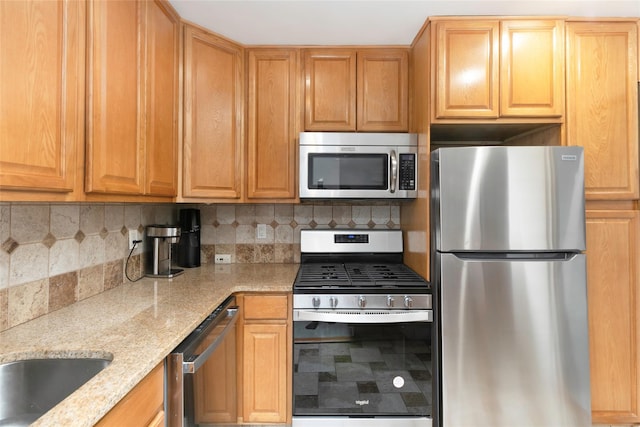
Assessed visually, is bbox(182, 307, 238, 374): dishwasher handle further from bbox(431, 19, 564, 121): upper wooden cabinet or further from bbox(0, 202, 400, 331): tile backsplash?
bbox(431, 19, 564, 121): upper wooden cabinet

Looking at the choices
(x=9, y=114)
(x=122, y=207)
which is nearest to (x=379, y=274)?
(x=122, y=207)

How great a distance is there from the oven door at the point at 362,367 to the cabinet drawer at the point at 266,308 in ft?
0.36

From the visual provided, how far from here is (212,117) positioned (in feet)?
6.67

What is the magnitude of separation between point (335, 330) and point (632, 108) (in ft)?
6.66

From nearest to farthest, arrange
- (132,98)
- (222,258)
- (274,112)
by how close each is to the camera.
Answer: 1. (132,98)
2. (274,112)
3. (222,258)

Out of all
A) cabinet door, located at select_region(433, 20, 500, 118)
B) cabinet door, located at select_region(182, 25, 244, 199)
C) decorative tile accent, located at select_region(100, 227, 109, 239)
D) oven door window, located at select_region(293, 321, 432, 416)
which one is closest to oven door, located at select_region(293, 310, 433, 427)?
oven door window, located at select_region(293, 321, 432, 416)

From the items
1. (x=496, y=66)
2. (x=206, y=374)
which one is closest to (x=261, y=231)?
(x=206, y=374)

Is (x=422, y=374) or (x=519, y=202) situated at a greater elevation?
(x=519, y=202)

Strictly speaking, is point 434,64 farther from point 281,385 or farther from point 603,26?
point 281,385

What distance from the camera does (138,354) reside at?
94cm

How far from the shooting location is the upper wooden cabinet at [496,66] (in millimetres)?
1840

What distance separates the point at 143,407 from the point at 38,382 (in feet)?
1.11

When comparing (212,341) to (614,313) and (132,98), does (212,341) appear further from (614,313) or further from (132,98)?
(614,313)

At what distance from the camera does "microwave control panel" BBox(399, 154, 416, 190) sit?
2051 millimetres
